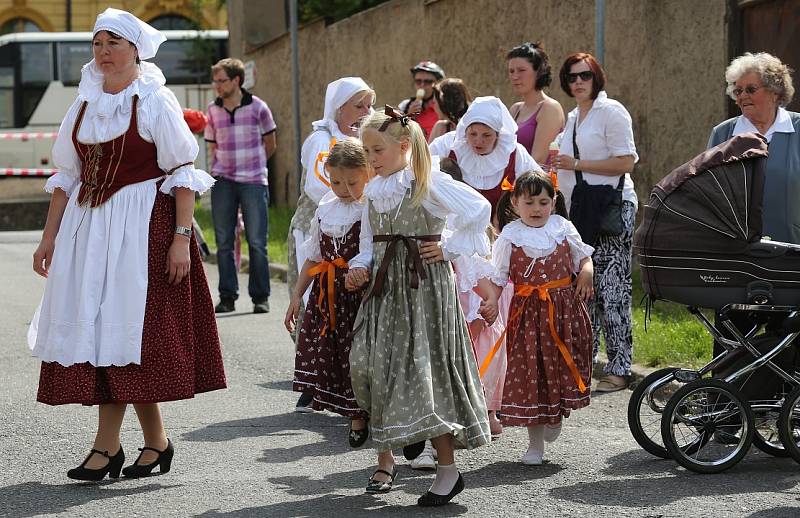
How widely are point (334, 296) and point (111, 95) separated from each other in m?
1.25

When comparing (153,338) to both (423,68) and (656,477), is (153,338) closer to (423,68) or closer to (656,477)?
(656,477)

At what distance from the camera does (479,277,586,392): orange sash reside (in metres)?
6.37

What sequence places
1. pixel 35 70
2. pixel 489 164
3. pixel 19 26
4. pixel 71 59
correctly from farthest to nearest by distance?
pixel 19 26 < pixel 71 59 < pixel 35 70 < pixel 489 164


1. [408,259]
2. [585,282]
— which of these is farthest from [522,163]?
[408,259]

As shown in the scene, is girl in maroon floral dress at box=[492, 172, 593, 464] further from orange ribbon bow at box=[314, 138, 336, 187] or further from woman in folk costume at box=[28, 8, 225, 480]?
woman in folk costume at box=[28, 8, 225, 480]

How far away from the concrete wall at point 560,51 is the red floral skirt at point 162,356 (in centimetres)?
708

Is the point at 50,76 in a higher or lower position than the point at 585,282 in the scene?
higher

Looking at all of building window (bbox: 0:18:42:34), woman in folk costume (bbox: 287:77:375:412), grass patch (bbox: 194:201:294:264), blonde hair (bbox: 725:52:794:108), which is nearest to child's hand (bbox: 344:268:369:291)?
woman in folk costume (bbox: 287:77:375:412)

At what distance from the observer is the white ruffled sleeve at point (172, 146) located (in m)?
5.87

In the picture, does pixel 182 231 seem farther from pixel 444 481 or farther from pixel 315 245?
pixel 444 481

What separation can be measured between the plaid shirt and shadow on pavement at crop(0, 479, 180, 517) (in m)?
6.03

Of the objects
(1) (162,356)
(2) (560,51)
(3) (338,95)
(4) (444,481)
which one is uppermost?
(2) (560,51)

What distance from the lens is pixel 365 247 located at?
5.80m

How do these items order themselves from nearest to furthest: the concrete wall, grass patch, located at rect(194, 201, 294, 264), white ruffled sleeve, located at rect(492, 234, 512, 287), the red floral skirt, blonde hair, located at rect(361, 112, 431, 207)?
blonde hair, located at rect(361, 112, 431, 207) → the red floral skirt → white ruffled sleeve, located at rect(492, 234, 512, 287) → the concrete wall → grass patch, located at rect(194, 201, 294, 264)
